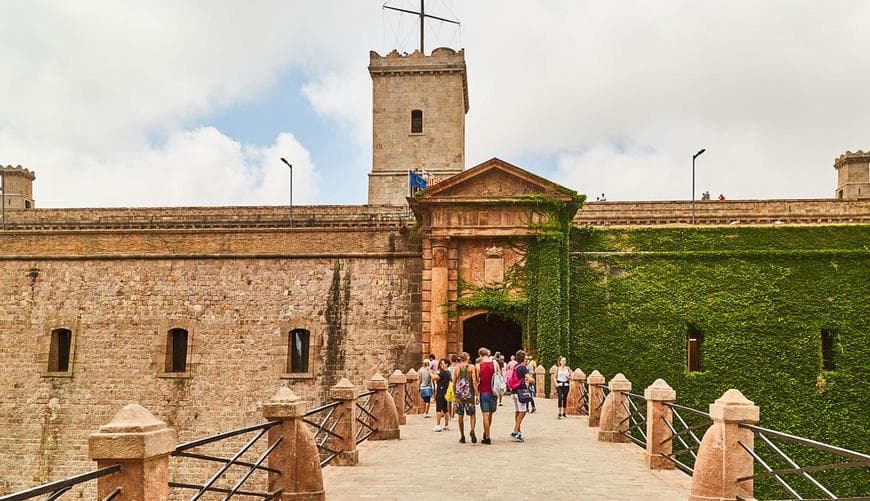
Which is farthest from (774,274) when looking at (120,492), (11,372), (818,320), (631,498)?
(11,372)

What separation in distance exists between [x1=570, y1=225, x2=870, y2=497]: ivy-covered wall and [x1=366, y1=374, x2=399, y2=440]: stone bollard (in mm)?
11815

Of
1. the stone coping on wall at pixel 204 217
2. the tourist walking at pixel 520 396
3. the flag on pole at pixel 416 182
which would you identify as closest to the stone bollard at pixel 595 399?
the tourist walking at pixel 520 396

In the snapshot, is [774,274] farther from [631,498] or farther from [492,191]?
[631,498]

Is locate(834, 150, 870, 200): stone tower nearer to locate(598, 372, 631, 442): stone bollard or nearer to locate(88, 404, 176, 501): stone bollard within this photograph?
locate(598, 372, 631, 442): stone bollard

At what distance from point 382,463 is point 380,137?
102 feet

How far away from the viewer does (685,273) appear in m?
26.0

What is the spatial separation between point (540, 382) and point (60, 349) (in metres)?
16.7

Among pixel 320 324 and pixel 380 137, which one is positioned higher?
pixel 380 137

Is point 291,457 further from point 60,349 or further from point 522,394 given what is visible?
point 60,349

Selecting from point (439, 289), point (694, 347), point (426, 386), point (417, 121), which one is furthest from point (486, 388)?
point (417, 121)

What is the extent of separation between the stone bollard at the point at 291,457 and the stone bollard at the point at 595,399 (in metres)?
9.38

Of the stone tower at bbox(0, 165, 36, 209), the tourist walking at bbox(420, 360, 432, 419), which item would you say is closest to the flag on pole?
the tourist walking at bbox(420, 360, 432, 419)

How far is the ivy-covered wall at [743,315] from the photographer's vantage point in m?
24.9

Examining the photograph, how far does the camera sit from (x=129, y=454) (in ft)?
19.4
